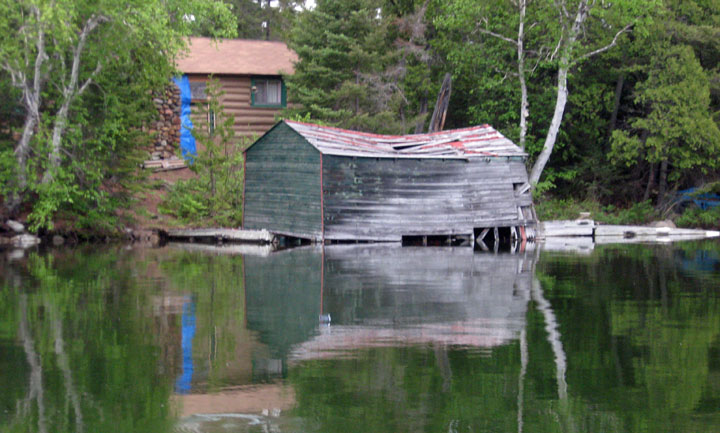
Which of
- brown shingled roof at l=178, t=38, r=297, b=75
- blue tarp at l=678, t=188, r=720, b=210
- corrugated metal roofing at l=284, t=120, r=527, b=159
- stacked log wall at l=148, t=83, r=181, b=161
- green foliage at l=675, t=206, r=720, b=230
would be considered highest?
brown shingled roof at l=178, t=38, r=297, b=75

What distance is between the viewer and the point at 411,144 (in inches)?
1222

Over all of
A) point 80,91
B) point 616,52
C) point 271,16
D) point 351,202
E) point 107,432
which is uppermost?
point 271,16

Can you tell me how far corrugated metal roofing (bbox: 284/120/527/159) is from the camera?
28.7 m

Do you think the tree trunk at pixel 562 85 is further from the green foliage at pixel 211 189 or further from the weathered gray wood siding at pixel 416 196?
the green foliage at pixel 211 189

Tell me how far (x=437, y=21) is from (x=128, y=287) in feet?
79.4

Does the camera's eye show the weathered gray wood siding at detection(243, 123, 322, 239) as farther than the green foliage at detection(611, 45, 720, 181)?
No

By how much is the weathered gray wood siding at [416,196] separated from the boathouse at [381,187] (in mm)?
32

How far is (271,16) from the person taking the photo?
5794 centimetres

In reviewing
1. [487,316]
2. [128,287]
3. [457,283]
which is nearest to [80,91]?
[128,287]

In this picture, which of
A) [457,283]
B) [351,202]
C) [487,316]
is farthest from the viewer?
[351,202]

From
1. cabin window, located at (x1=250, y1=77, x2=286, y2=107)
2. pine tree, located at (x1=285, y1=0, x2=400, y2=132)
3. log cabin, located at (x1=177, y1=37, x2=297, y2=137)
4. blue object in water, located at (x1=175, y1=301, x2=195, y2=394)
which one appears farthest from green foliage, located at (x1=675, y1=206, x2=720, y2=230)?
blue object in water, located at (x1=175, y1=301, x2=195, y2=394)

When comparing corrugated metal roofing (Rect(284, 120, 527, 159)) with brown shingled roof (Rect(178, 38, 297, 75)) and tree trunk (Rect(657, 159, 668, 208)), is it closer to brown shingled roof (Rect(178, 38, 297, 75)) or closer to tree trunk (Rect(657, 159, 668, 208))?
brown shingled roof (Rect(178, 38, 297, 75))

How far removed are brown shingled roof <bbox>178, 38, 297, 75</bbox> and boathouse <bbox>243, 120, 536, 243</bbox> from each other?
30.8 feet

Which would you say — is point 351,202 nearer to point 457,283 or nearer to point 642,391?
point 457,283
